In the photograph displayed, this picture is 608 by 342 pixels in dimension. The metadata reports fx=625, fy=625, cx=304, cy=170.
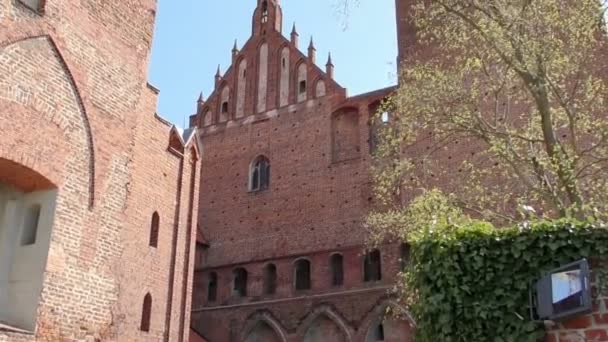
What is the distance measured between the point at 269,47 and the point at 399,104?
1214 centimetres

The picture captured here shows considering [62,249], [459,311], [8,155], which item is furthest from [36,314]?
[459,311]

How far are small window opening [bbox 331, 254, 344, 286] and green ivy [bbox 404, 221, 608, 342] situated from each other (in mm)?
12222

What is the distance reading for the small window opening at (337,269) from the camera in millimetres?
16953

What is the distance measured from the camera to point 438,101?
9156 millimetres

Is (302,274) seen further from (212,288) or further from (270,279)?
(212,288)

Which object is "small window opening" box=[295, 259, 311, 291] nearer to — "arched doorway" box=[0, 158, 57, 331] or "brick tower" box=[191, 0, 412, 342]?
"brick tower" box=[191, 0, 412, 342]

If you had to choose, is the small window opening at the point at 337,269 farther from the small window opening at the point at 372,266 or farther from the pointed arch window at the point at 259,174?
the pointed arch window at the point at 259,174

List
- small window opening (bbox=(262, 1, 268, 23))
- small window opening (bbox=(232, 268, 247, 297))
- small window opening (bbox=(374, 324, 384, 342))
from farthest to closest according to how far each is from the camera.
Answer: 1. small window opening (bbox=(262, 1, 268, 23))
2. small window opening (bbox=(232, 268, 247, 297))
3. small window opening (bbox=(374, 324, 384, 342))

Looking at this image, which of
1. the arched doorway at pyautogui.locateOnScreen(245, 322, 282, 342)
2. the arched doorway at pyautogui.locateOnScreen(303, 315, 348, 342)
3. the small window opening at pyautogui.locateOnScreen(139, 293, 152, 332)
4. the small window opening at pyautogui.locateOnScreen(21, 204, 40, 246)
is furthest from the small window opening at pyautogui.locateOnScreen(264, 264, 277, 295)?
the small window opening at pyautogui.locateOnScreen(21, 204, 40, 246)

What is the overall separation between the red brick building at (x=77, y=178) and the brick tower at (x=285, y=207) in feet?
21.9

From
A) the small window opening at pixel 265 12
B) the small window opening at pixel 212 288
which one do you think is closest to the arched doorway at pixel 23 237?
the small window opening at pixel 212 288

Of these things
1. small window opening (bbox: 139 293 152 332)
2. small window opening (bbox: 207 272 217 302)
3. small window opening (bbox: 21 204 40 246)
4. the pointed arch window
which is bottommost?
small window opening (bbox: 139 293 152 332)

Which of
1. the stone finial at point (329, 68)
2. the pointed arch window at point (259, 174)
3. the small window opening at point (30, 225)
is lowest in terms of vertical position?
the small window opening at point (30, 225)

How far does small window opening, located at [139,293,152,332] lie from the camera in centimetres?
1033
